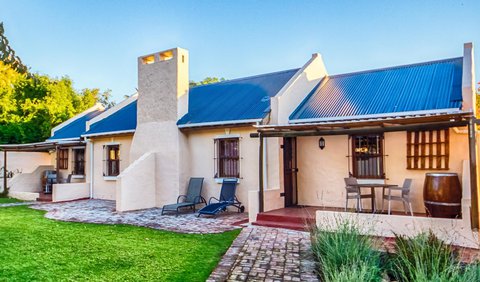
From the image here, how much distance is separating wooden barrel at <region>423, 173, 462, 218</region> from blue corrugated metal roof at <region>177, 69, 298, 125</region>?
5.56 m

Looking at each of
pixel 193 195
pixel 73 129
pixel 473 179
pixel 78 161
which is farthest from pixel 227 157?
pixel 73 129

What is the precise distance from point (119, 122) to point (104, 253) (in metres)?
11.3

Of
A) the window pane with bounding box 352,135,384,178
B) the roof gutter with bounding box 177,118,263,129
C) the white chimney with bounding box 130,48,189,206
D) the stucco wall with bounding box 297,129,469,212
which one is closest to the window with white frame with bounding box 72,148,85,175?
the white chimney with bounding box 130,48,189,206

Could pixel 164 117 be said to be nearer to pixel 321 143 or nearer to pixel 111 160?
pixel 111 160

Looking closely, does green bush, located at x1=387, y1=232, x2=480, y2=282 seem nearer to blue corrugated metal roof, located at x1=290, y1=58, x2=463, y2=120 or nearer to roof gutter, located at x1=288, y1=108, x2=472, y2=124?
roof gutter, located at x1=288, y1=108, x2=472, y2=124

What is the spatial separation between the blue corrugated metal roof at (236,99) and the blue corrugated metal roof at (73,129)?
785cm

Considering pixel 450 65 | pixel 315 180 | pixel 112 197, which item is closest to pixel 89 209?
pixel 112 197

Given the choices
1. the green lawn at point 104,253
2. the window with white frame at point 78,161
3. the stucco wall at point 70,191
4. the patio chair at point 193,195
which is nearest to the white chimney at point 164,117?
the patio chair at point 193,195

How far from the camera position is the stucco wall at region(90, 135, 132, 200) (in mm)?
17078

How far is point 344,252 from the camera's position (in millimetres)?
5949

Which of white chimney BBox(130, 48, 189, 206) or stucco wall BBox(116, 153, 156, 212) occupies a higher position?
white chimney BBox(130, 48, 189, 206)

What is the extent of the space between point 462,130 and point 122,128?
531 inches

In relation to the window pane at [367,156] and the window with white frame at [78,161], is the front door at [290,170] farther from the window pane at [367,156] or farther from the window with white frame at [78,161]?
the window with white frame at [78,161]

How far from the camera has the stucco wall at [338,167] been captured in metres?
10.0
